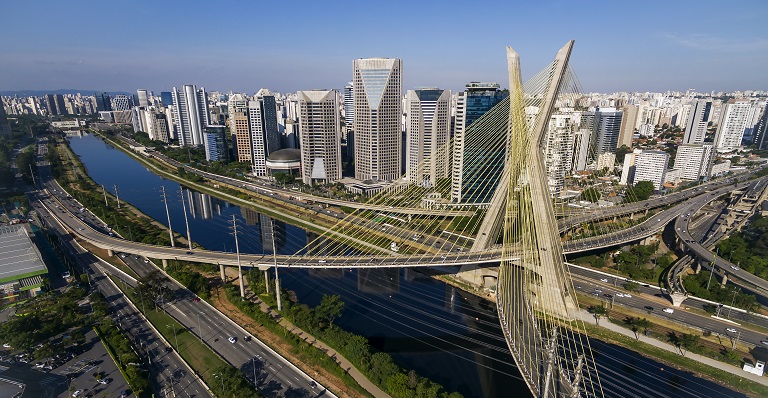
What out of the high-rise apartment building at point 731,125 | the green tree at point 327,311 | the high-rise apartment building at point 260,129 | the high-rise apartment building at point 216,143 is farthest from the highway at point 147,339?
the high-rise apartment building at point 731,125

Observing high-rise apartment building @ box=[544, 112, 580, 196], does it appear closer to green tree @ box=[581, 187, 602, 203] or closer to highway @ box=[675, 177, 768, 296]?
green tree @ box=[581, 187, 602, 203]

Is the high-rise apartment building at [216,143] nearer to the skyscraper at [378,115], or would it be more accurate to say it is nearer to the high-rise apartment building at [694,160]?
the skyscraper at [378,115]

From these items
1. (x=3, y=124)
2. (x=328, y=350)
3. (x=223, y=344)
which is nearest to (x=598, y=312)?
(x=328, y=350)

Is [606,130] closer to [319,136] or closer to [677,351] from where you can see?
[319,136]

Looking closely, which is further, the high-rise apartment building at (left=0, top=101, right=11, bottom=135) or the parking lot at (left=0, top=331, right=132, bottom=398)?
the high-rise apartment building at (left=0, top=101, right=11, bottom=135)

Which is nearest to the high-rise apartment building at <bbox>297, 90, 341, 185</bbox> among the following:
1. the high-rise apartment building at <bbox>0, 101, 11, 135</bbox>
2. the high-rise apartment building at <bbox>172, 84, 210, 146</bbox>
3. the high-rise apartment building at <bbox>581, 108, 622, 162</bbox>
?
the high-rise apartment building at <bbox>172, 84, 210, 146</bbox>

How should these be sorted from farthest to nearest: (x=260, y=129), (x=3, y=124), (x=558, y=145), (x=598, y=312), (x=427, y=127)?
1. (x=3, y=124)
2. (x=260, y=129)
3. (x=427, y=127)
4. (x=558, y=145)
5. (x=598, y=312)
